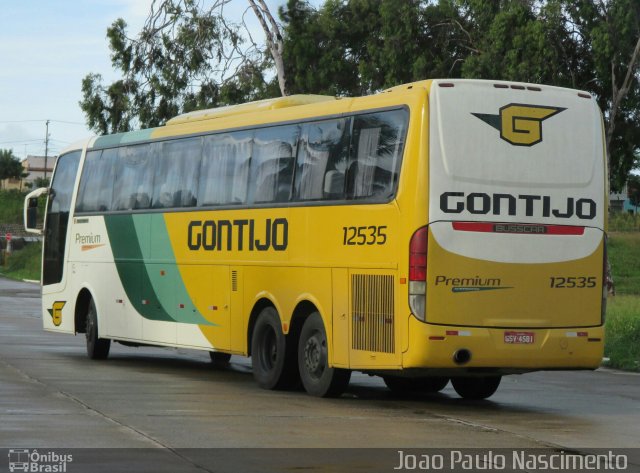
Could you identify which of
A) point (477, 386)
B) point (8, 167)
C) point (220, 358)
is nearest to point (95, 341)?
point (220, 358)

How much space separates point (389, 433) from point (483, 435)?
0.82 meters

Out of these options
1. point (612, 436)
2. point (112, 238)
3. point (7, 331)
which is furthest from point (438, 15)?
point (612, 436)

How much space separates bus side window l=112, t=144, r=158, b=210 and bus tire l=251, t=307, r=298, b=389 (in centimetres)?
387

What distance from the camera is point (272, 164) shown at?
688 inches

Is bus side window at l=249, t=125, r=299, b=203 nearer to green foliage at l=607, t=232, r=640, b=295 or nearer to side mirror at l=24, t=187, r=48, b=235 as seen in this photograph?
side mirror at l=24, t=187, r=48, b=235

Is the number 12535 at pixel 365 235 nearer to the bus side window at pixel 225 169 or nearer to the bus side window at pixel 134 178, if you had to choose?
the bus side window at pixel 225 169

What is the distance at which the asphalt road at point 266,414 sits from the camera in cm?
1165

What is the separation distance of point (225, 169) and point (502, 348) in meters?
5.17

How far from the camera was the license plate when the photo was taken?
A: 14930 mm

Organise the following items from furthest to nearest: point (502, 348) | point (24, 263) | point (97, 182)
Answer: point (24, 263) < point (97, 182) < point (502, 348)

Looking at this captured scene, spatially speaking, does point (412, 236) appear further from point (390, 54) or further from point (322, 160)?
point (390, 54)

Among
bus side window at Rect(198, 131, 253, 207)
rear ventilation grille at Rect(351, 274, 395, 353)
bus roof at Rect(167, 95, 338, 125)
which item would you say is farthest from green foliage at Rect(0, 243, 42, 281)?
rear ventilation grille at Rect(351, 274, 395, 353)

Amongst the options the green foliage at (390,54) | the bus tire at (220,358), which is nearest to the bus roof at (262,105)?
the bus tire at (220,358)

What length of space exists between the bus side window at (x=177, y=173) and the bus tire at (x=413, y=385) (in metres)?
3.64
